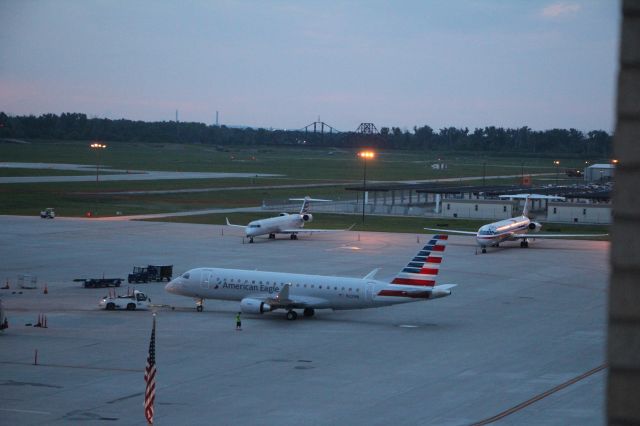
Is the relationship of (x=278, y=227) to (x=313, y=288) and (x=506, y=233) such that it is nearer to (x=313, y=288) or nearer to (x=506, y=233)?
(x=506, y=233)

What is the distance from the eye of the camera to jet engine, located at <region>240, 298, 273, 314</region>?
46.3 m

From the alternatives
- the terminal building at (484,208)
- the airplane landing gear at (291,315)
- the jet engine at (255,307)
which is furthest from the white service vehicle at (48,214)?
the airplane landing gear at (291,315)

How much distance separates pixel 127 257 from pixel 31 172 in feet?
336

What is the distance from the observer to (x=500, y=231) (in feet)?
261

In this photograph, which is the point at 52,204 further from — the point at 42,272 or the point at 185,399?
the point at 185,399

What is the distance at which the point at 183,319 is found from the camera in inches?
1837

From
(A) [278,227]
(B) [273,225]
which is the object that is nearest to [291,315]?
(B) [273,225]

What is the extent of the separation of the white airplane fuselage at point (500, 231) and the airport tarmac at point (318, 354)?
8.71 meters

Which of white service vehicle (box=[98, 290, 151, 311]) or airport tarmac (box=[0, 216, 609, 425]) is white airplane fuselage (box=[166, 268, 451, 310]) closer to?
airport tarmac (box=[0, 216, 609, 425])

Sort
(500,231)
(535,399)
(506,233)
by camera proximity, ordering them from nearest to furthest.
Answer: (535,399) < (500,231) < (506,233)

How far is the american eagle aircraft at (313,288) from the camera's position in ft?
144

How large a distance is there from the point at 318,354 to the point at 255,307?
8.73m

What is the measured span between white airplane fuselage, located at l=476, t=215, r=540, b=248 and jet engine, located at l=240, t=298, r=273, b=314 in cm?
3519

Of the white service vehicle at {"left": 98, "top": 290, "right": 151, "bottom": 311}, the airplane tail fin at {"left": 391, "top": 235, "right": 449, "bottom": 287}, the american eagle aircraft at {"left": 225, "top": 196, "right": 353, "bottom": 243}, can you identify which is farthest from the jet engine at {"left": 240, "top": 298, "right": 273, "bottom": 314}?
the american eagle aircraft at {"left": 225, "top": 196, "right": 353, "bottom": 243}
